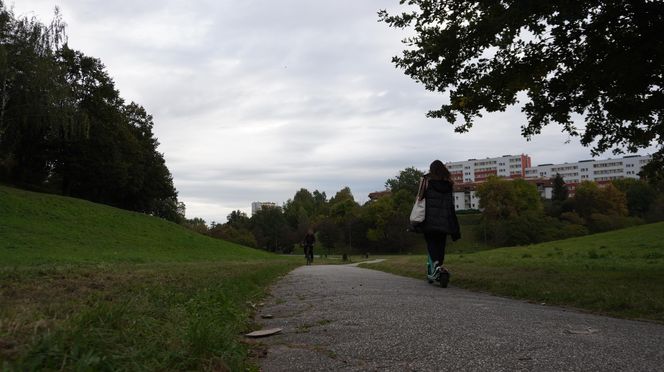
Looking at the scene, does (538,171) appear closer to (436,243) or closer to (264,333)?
(436,243)

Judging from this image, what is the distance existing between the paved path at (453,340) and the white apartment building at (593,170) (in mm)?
180213

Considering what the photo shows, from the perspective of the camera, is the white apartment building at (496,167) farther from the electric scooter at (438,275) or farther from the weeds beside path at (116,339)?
the weeds beside path at (116,339)

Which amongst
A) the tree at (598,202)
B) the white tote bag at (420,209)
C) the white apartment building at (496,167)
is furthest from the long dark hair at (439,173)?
the white apartment building at (496,167)

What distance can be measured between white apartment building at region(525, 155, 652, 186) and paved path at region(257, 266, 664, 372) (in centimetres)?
18021

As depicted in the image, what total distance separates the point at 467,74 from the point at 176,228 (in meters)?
41.3

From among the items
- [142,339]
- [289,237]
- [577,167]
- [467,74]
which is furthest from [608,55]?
[577,167]

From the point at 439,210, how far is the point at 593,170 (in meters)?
192

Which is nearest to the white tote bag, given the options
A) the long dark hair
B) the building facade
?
the long dark hair

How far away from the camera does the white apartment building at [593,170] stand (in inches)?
6629

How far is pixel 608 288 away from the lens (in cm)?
776

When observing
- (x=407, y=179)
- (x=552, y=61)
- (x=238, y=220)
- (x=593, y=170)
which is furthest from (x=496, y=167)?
(x=552, y=61)

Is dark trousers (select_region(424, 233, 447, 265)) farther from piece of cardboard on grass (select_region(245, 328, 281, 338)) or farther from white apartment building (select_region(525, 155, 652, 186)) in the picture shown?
white apartment building (select_region(525, 155, 652, 186))

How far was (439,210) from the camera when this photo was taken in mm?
9383

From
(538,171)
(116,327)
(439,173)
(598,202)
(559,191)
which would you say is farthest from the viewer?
(538,171)
